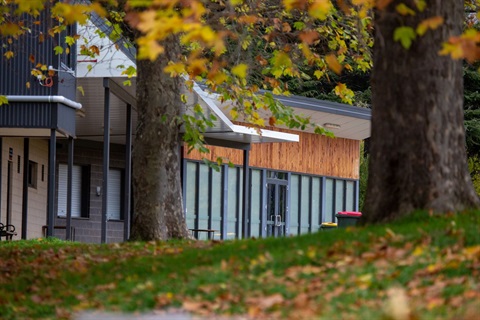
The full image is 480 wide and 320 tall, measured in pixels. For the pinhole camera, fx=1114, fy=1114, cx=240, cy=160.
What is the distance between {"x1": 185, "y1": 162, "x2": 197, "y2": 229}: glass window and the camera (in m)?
31.9

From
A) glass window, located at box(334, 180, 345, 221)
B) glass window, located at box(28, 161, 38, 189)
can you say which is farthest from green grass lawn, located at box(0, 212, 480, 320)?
glass window, located at box(334, 180, 345, 221)

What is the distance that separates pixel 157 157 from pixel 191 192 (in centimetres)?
1516

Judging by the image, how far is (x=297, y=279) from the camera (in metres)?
9.03

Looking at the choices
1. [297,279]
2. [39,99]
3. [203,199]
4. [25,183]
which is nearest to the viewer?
[297,279]

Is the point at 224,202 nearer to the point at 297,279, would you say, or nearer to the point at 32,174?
the point at 32,174

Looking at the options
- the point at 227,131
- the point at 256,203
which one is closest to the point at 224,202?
the point at 256,203

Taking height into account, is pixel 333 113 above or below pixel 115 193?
above

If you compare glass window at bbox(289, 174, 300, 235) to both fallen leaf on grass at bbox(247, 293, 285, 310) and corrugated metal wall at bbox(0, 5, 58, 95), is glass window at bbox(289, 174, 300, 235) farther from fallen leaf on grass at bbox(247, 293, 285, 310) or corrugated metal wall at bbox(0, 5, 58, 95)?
fallen leaf on grass at bbox(247, 293, 285, 310)

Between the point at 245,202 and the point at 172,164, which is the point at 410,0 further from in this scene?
the point at 245,202

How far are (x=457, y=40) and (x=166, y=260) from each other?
171 inches

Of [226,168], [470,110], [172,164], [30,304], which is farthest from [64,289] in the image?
[470,110]

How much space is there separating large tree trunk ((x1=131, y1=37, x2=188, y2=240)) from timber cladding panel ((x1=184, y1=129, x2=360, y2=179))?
14632 mm

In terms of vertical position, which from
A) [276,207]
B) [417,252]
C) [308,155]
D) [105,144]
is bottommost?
[417,252]

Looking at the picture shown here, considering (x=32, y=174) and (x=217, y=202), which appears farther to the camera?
(x=217, y=202)
